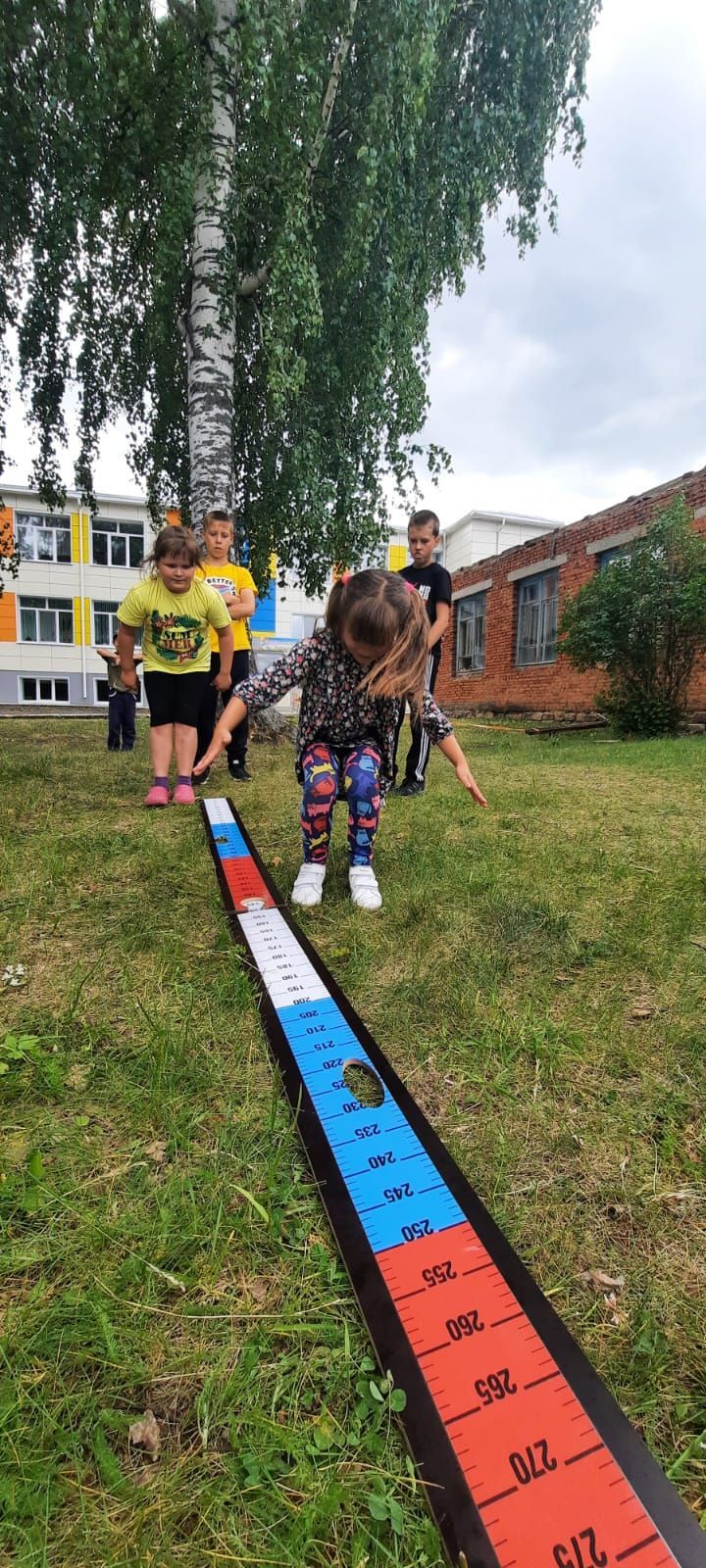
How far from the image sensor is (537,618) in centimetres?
1427

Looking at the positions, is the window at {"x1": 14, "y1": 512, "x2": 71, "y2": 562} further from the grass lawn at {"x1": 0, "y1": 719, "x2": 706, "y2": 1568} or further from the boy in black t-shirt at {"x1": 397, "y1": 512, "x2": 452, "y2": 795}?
the grass lawn at {"x1": 0, "y1": 719, "x2": 706, "y2": 1568}

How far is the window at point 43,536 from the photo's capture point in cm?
2531

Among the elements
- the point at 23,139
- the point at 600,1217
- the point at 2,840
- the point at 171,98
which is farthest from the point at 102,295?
the point at 600,1217

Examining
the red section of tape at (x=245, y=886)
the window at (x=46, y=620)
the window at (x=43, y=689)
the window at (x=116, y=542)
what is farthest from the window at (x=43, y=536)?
the red section of tape at (x=245, y=886)

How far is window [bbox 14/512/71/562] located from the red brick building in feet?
54.1

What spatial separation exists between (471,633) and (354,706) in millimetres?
15234

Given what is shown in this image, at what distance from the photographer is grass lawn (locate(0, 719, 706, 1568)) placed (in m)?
0.72

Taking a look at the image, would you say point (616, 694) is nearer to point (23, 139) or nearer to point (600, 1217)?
point (23, 139)

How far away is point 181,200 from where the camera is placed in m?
5.07

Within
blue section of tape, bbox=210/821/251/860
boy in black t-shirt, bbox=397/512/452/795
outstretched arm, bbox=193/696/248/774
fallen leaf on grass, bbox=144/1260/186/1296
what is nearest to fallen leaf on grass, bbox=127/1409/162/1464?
fallen leaf on grass, bbox=144/1260/186/1296

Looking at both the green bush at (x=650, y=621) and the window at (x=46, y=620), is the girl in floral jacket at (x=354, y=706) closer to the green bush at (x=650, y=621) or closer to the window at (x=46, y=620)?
the green bush at (x=650, y=621)

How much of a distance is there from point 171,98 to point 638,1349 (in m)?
7.55

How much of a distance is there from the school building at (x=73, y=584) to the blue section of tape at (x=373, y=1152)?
24.9 meters

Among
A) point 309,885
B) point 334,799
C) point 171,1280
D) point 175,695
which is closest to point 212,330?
point 175,695
